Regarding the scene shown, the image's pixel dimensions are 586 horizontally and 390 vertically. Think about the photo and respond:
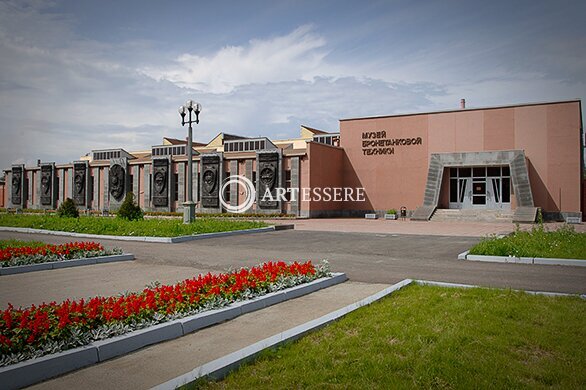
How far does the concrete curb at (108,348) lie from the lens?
13.9ft

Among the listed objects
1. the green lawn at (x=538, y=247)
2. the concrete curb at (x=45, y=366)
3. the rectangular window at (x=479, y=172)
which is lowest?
the concrete curb at (x=45, y=366)

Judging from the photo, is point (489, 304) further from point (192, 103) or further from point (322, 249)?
point (192, 103)

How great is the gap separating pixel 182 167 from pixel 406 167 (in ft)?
63.1

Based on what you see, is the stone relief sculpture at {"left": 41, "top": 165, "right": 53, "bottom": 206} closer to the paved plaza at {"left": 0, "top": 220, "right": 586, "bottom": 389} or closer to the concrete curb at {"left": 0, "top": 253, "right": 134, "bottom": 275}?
the paved plaza at {"left": 0, "top": 220, "right": 586, "bottom": 389}

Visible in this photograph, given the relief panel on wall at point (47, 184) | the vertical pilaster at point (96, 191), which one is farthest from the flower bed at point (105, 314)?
the relief panel on wall at point (47, 184)

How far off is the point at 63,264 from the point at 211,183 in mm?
27589

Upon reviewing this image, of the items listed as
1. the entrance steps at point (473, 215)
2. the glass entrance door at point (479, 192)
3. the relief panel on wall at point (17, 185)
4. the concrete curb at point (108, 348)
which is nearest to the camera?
the concrete curb at point (108, 348)

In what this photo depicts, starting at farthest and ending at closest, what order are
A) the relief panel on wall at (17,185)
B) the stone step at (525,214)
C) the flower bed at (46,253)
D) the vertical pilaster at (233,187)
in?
the relief panel on wall at (17,185), the vertical pilaster at (233,187), the stone step at (525,214), the flower bed at (46,253)

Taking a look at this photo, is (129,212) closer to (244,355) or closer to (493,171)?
(244,355)

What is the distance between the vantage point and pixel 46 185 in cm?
4791

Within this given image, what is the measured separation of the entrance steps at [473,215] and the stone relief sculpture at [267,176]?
12164 mm

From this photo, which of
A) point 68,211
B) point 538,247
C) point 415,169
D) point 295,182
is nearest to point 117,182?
point 295,182

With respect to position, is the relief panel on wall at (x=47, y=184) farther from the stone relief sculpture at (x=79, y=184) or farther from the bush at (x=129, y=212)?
the bush at (x=129, y=212)

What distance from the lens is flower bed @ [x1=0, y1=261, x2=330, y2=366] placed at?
15.4 feet
